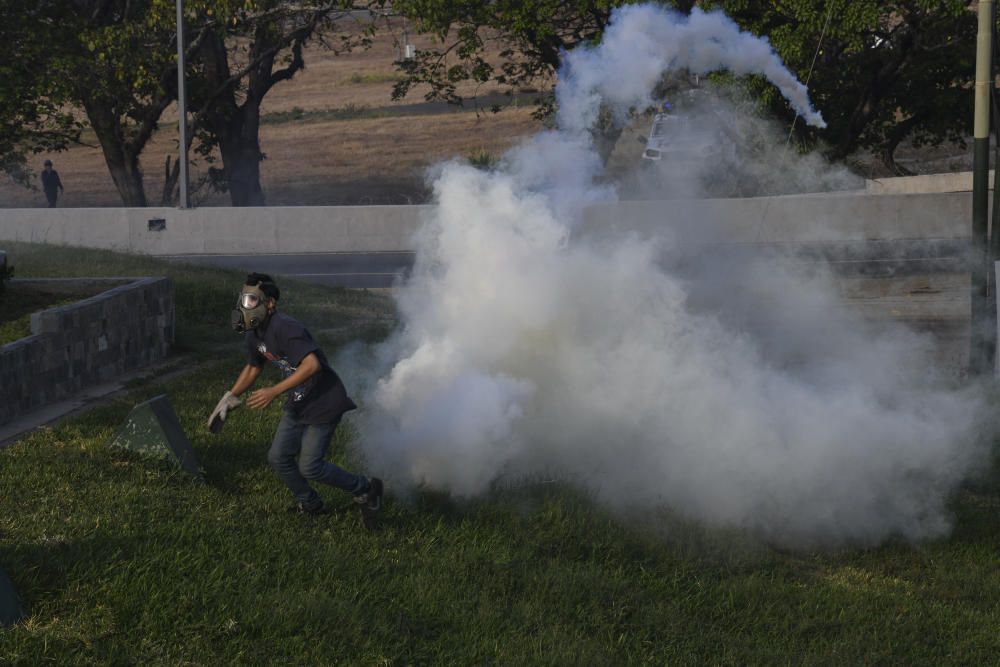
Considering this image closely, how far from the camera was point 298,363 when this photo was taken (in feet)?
26.1

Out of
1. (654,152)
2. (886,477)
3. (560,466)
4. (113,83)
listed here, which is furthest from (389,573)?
(113,83)

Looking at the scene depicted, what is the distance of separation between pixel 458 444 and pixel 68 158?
61.0 m

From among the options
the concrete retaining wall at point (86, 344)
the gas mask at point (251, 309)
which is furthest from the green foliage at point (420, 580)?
the gas mask at point (251, 309)

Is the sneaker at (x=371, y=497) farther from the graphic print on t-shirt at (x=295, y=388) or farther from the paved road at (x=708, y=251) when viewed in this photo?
the paved road at (x=708, y=251)

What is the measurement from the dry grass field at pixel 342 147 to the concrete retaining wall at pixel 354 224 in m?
14.7

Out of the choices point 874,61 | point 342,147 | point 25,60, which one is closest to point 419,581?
point 25,60

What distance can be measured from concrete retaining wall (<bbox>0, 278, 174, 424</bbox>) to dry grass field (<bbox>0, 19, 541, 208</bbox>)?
30390 mm

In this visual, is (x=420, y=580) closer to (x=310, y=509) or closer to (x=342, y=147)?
(x=310, y=509)

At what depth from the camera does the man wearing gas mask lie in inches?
312

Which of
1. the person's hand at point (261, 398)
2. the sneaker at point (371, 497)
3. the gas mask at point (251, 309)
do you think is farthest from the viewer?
the sneaker at point (371, 497)

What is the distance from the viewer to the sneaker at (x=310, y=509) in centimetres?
827

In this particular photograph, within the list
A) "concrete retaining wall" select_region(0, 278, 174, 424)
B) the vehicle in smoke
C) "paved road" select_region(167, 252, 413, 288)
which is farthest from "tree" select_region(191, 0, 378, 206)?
"concrete retaining wall" select_region(0, 278, 174, 424)

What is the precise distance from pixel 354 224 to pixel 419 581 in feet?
77.2

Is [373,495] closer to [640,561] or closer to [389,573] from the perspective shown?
[389,573]
